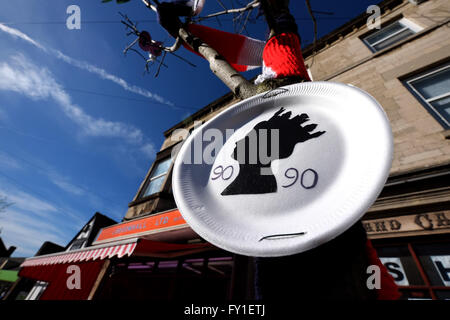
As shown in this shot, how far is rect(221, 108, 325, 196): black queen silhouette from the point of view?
670mm

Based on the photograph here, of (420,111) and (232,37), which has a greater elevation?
(232,37)

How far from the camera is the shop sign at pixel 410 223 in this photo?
Answer: 2236 mm

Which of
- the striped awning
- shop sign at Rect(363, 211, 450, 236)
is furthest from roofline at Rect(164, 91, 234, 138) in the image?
shop sign at Rect(363, 211, 450, 236)

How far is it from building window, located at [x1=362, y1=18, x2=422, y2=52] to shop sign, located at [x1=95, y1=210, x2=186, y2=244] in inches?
268

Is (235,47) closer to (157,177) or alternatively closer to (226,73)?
(226,73)

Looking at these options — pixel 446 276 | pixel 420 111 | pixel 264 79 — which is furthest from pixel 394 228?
pixel 264 79

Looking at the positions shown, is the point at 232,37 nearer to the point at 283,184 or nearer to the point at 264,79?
the point at 264,79

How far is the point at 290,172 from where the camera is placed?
25.1 inches

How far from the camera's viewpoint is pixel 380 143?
21.5 inches

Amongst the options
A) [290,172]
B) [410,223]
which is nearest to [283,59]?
[290,172]
